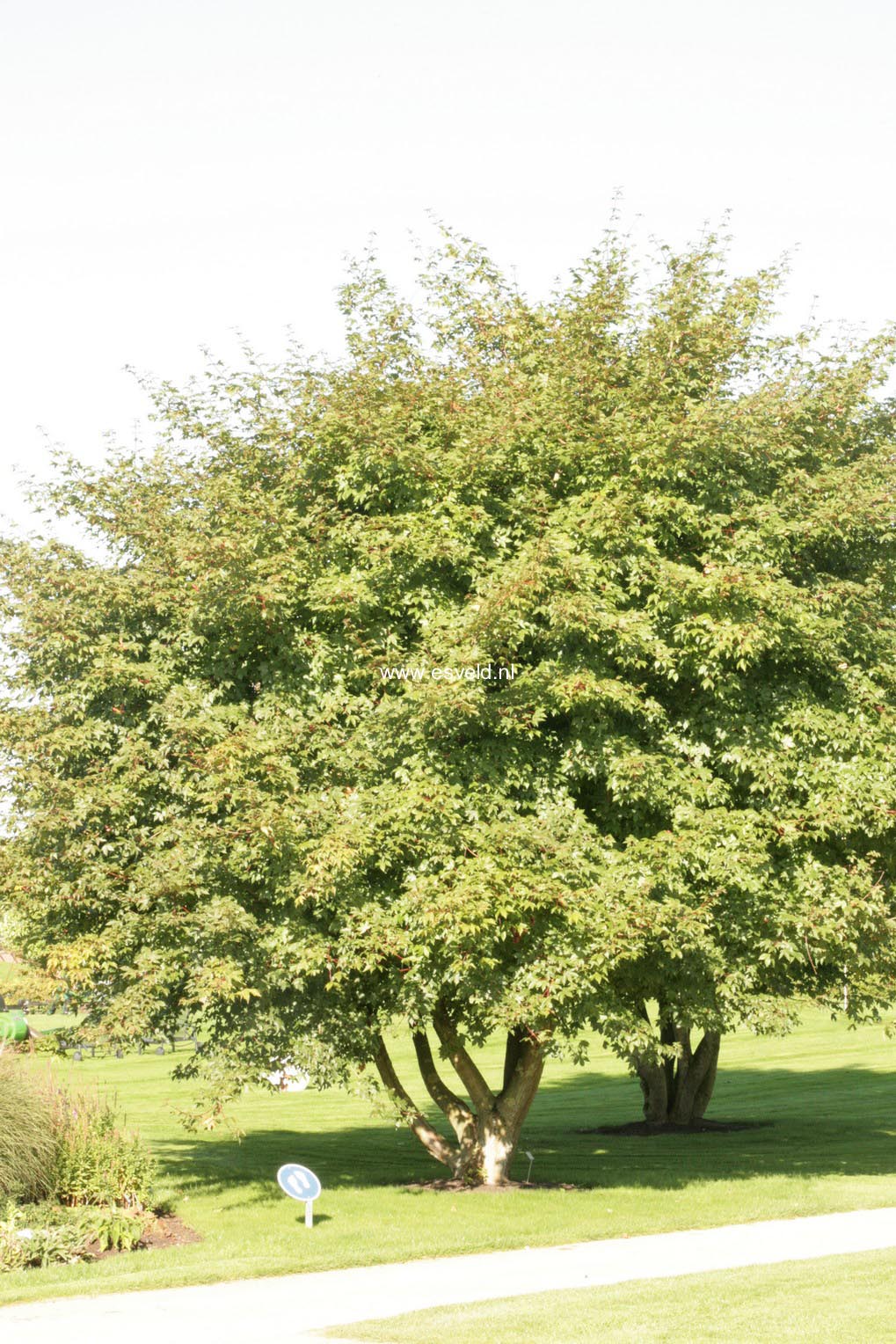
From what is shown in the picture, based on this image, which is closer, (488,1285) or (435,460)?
(488,1285)

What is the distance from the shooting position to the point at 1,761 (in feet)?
60.2

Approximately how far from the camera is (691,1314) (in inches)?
409

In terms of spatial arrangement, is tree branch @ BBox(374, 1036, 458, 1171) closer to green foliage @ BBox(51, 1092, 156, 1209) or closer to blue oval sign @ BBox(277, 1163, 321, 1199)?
blue oval sign @ BBox(277, 1163, 321, 1199)

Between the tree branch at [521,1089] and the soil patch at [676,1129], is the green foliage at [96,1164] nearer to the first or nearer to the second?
the tree branch at [521,1089]

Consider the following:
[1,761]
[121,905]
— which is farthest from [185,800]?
[1,761]

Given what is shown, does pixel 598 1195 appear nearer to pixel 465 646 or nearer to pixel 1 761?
pixel 465 646

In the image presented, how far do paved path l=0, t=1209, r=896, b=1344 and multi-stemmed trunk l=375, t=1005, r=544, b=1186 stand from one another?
3.76 m

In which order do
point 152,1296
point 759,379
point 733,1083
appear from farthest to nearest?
point 733,1083 → point 759,379 → point 152,1296

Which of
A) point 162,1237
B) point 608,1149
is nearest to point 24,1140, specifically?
point 162,1237

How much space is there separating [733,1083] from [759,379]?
79.4 feet

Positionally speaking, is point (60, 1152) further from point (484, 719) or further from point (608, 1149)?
point (608, 1149)

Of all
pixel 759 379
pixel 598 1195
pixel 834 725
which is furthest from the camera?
pixel 759 379

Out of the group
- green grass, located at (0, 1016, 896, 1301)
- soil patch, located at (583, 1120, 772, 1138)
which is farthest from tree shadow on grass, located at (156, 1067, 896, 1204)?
soil patch, located at (583, 1120, 772, 1138)

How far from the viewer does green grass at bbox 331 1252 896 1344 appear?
31.6 ft
